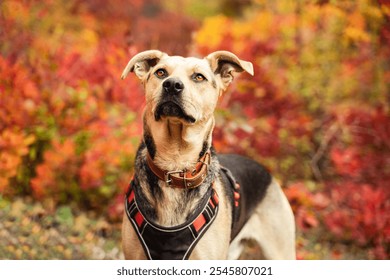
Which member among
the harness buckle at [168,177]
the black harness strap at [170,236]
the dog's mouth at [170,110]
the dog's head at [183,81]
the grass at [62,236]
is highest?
the dog's head at [183,81]

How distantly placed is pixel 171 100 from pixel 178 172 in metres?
0.57

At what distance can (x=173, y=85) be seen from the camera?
11.3 ft

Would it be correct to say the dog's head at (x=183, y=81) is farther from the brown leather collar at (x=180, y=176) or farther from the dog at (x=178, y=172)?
the brown leather collar at (x=180, y=176)

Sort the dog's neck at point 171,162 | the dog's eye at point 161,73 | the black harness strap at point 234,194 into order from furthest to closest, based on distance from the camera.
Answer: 1. the black harness strap at point 234,194
2. the dog's eye at point 161,73
3. the dog's neck at point 171,162

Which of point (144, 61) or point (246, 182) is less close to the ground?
point (144, 61)

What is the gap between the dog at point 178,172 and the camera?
3.52 metres

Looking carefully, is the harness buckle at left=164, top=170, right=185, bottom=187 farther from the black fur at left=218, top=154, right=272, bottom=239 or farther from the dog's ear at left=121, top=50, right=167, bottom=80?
the dog's ear at left=121, top=50, right=167, bottom=80

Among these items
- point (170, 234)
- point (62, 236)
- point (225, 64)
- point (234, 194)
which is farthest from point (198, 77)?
point (62, 236)

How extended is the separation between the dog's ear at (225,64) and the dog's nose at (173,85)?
0.59 meters

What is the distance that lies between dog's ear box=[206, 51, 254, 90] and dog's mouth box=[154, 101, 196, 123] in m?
0.66

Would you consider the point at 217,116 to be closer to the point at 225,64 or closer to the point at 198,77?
the point at 225,64

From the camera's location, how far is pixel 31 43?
6477mm

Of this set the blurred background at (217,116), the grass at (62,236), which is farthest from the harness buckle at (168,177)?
the blurred background at (217,116)

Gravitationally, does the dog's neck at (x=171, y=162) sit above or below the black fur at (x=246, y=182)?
above
